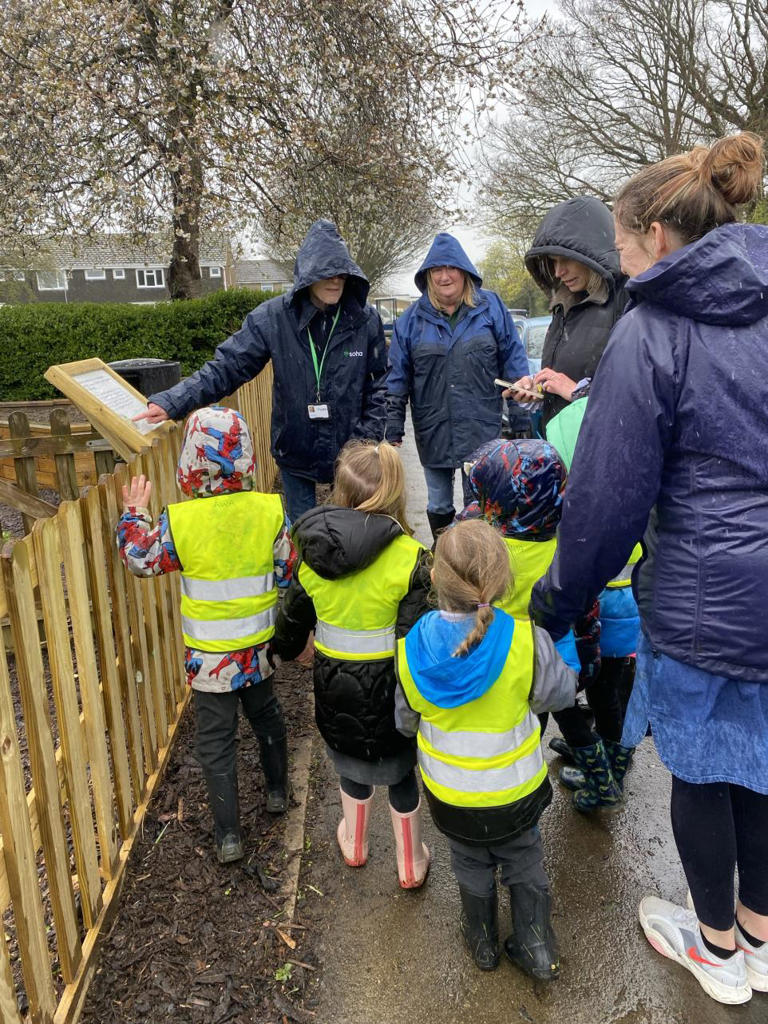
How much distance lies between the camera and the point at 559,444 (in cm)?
254

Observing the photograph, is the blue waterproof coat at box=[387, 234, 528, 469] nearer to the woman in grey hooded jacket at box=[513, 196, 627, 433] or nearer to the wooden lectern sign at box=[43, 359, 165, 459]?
the woman in grey hooded jacket at box=[513, 196, 627, 433]

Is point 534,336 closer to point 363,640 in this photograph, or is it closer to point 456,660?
point 363,640

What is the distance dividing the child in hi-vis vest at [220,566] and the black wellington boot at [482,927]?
85 centimetres

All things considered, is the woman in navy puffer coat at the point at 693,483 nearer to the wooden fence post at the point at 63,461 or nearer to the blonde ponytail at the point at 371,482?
the blonde ponytail at the point at 371,482

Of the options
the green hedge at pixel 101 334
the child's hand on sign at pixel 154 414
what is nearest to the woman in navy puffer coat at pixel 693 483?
the child's hand on sign at pixel 154 414

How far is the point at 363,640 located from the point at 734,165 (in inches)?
62.4

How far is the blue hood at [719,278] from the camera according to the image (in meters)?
1.59

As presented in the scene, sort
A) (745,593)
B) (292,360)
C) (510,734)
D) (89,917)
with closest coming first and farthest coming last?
(745,593) < (510,734) < (89,917) < (292,360)

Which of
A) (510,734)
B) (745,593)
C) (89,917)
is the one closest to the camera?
(745,593)

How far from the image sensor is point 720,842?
195 centimetres

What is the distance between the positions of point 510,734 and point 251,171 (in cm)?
999

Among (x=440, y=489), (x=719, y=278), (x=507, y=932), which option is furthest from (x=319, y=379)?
(x=507, y=932)

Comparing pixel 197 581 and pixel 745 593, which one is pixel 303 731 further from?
pixel 745 593

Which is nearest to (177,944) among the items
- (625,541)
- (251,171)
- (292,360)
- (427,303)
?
(625,541)
